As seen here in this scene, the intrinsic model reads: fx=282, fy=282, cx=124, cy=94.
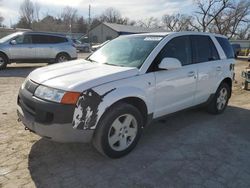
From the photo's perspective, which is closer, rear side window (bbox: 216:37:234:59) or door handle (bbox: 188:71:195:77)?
door handle (bbox: 188:71:195:77)

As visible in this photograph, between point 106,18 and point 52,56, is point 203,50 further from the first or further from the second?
point 106,18

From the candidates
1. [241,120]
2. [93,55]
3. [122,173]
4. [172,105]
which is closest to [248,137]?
[241,120]

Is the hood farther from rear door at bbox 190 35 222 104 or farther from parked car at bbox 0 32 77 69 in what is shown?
parked car at bbox 0 32 77 69

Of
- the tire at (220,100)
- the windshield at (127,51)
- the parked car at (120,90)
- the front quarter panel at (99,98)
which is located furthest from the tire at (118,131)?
the tire at (220,100)

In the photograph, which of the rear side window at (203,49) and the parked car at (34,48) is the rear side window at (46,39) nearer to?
the parked car at (34,48)

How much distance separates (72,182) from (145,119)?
1509 millimetres

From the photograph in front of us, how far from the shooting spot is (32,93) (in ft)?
12.2

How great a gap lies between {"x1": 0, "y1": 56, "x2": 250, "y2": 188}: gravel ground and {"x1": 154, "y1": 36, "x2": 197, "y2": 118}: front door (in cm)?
56

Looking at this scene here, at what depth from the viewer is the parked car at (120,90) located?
11.3 ft

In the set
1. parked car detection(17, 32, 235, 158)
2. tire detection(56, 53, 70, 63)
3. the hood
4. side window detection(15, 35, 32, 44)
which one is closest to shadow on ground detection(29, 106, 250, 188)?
parked car detection(17, 32, 235, 158)

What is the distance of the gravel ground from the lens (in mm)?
3438

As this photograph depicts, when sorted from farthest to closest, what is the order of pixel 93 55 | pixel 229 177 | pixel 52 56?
pixel 52 56 < pixel 93 55 < pixel 229 177

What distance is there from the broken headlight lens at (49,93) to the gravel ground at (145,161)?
93cm

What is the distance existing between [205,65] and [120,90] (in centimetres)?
240
